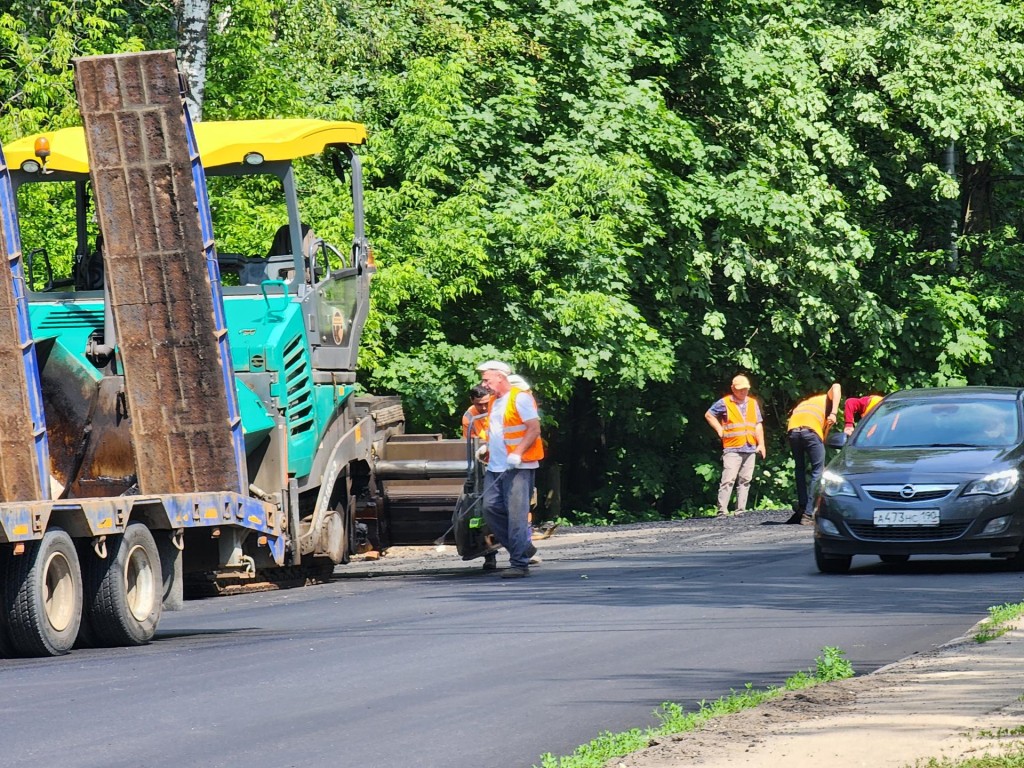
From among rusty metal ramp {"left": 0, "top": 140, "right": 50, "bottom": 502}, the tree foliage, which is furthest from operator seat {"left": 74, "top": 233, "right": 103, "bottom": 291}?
the tree foliage

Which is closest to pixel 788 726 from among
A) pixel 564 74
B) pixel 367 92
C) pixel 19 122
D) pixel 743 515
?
pixel 19 122

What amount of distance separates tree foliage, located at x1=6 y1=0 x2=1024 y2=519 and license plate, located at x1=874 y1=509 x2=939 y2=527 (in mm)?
9058

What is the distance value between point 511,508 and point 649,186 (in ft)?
44.1

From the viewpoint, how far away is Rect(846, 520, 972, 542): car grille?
1465 cm

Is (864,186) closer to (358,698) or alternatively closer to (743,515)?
(743,515)

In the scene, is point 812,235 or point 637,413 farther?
point 637,413

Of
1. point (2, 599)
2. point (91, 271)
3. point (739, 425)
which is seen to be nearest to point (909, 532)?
point (91, 271)

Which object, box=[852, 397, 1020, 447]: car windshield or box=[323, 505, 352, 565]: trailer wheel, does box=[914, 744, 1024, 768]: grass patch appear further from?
box=[323, 505, 352, 565]: trailer wheel

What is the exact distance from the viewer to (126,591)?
11.1 m

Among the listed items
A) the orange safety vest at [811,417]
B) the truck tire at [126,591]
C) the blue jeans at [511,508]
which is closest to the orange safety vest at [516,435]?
the blue jeans at [511,508]

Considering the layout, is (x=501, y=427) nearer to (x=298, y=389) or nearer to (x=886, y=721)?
(x=298, y=389)

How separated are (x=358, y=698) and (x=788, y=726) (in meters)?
2.23

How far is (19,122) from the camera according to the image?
797 inches

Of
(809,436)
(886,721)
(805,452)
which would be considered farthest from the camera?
(805,452)
